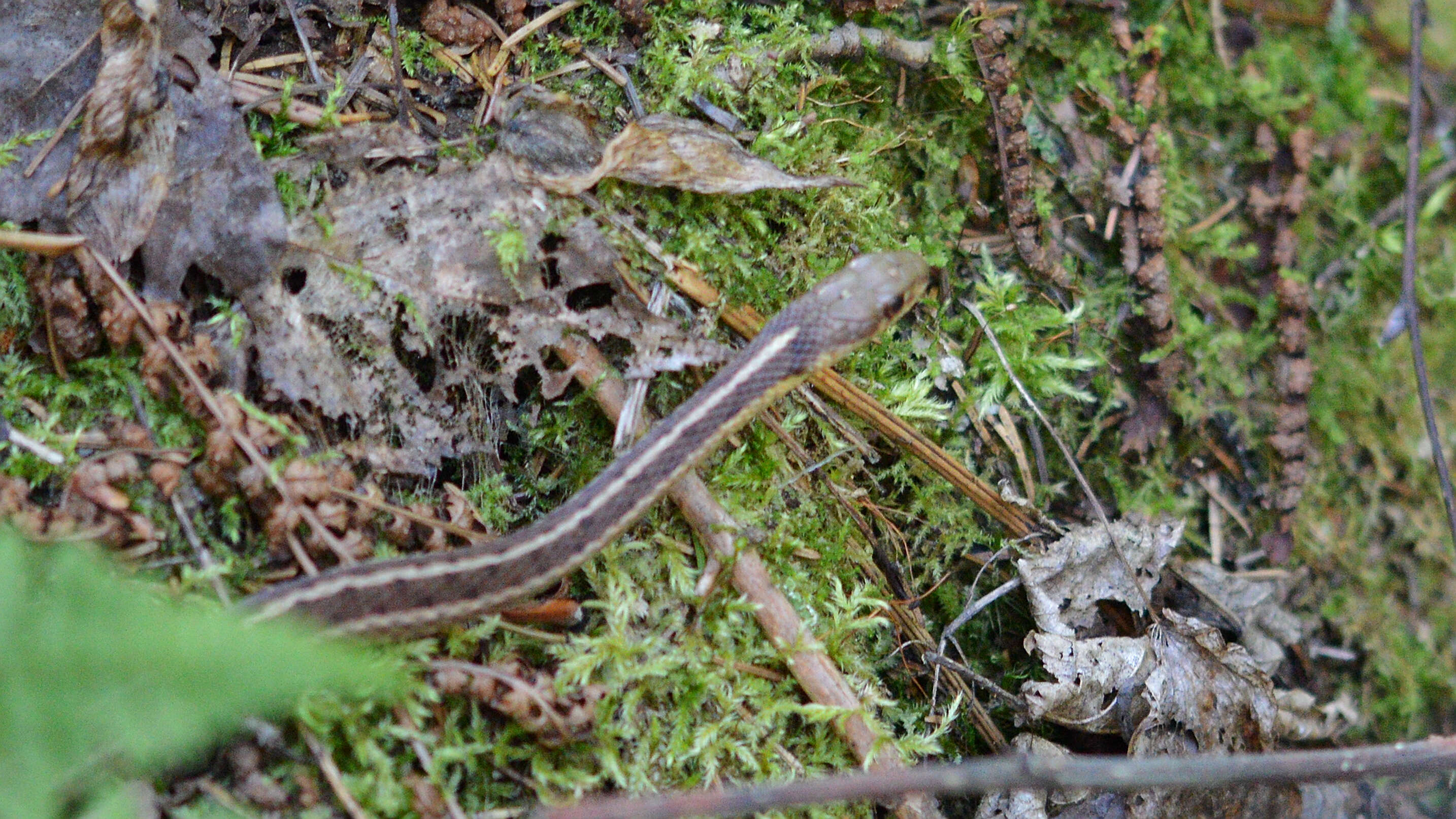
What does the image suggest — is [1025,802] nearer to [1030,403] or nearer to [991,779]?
[991,779]

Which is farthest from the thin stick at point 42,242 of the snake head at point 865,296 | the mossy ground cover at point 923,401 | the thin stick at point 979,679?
the thin stick at point 979,679

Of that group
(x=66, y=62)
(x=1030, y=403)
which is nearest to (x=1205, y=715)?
(x=1030, y=403)

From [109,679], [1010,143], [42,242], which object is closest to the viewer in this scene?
[109,679]

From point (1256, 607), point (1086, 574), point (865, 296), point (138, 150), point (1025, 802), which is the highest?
point (138, 150)

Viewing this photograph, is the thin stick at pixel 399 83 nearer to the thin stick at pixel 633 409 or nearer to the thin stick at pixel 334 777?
the thin stick at pixel 633 409

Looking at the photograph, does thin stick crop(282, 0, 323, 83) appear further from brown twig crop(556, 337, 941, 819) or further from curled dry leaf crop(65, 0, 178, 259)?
brown twig crop(556, 337, 941, 819)

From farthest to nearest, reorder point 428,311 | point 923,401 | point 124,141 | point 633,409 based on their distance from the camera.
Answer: point 923,401, point 633,409, point 428,311, point 124,141
